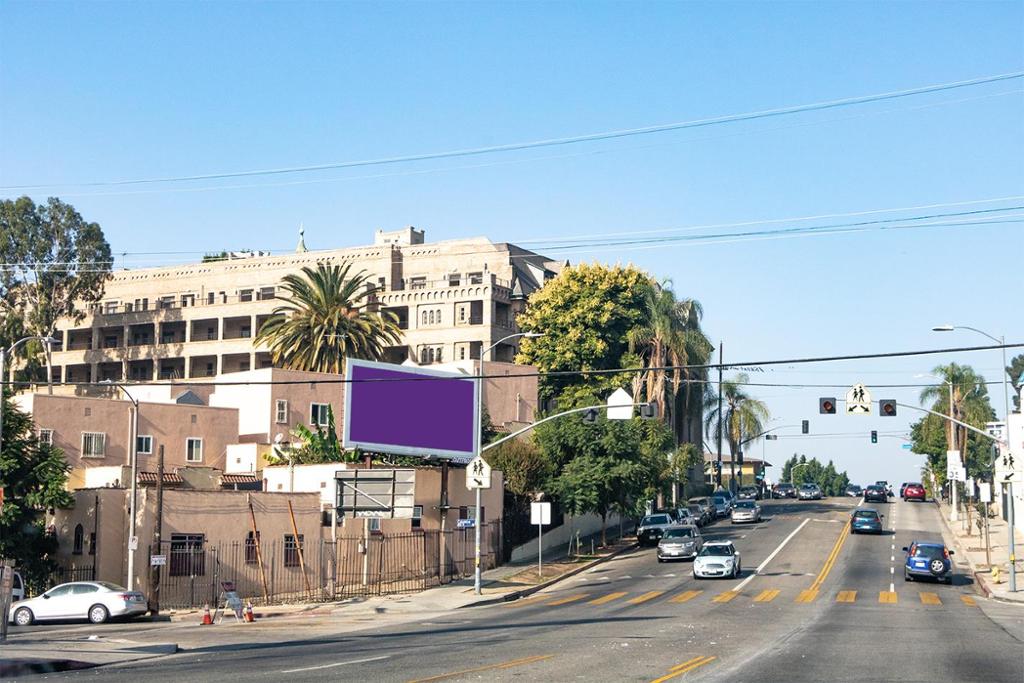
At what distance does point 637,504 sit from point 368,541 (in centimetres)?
2112

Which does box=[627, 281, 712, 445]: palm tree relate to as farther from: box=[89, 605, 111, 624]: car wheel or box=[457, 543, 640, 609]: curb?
box=[89, 605, 111, 624]: car wheel

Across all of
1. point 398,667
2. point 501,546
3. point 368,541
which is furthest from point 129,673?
point 501,546

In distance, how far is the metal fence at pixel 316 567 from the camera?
145 ft

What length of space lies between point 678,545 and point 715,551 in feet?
25.1

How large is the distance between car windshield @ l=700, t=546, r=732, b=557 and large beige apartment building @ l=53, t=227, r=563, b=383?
4682cm

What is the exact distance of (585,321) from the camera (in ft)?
284

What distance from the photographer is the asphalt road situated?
70.5 ft

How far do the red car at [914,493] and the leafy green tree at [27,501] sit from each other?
79.7m

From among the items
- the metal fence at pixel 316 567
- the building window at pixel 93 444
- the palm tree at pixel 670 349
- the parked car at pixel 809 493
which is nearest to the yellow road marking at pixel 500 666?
the metal fence at pixel 316 567

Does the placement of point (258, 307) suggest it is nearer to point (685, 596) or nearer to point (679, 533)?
point (679, 533)

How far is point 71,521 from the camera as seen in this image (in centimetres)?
4403

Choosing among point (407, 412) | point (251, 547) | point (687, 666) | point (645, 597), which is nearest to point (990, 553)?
point (645, 597)

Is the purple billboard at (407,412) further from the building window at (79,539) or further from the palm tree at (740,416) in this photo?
the palm tree at (740,416)

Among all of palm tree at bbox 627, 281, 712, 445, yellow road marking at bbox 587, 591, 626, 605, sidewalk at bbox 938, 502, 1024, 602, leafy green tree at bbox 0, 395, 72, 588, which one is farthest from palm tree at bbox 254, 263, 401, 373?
sidewalk at bbox 938, 502, 1024, 602
